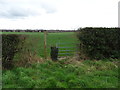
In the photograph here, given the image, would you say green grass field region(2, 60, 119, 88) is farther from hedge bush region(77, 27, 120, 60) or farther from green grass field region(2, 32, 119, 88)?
hedge bush region(77, 27, 120, 60)

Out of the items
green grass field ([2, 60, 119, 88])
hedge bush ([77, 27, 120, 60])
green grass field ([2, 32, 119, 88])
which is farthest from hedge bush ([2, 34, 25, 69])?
hedge bush ([77, 27, 120, 60])

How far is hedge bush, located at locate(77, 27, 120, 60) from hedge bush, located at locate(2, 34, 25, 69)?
412 cm

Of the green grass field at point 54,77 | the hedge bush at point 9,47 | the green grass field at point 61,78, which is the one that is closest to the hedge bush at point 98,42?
the green grass field at point 54,77

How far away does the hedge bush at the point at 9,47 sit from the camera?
636cm

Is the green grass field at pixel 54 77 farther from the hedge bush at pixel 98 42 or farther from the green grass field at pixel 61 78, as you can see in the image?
the hedge bush at pixel 98 42

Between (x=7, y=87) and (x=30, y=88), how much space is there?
0.74 metres

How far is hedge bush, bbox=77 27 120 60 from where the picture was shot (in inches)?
352

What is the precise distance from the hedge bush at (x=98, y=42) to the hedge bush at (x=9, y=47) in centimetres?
412

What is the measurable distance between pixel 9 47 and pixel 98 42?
17.5 ft

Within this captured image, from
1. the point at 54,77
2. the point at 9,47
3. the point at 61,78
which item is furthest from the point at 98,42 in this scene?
the point at 9,47

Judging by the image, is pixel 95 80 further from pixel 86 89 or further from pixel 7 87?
pixel 7 87

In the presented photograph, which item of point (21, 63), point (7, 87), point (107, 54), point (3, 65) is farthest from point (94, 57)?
point (7, 87)

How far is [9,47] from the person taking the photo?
643 centimetres

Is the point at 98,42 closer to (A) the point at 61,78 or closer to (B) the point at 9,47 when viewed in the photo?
(A) the point at 61,78
